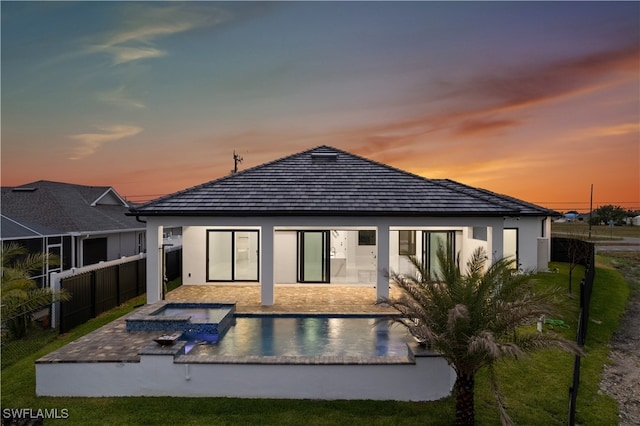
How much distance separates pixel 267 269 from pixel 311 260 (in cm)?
445

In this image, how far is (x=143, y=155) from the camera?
1184 inches

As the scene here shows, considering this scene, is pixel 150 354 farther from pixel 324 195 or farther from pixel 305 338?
pixel 324 195

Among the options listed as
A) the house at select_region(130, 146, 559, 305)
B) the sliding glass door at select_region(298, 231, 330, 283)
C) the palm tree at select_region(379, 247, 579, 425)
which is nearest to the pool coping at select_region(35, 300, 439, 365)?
the palm tree at select_region(379, 247, 579, 425)

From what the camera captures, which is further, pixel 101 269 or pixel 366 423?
pixel 101 269

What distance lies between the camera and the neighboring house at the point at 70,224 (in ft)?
58.4

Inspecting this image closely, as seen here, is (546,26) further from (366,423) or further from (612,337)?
(366,423)

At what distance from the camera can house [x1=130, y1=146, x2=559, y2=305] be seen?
14.5 metres

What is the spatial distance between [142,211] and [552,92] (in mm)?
24043

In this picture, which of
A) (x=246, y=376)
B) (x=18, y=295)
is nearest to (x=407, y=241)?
(x=246, y=376)

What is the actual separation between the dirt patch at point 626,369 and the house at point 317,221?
16.3 feet

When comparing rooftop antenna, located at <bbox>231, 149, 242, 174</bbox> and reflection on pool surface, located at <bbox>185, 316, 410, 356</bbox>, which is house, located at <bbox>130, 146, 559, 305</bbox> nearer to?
reflection on pool surface, located at <bbox>185, 316, 410, 356</bbox>

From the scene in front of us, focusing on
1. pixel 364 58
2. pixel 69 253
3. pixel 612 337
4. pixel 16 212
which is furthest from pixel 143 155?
pixel 612 337

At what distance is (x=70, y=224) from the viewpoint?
2141cm

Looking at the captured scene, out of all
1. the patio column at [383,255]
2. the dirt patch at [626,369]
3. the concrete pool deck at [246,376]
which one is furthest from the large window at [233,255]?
the dirt patch at [626,369]
